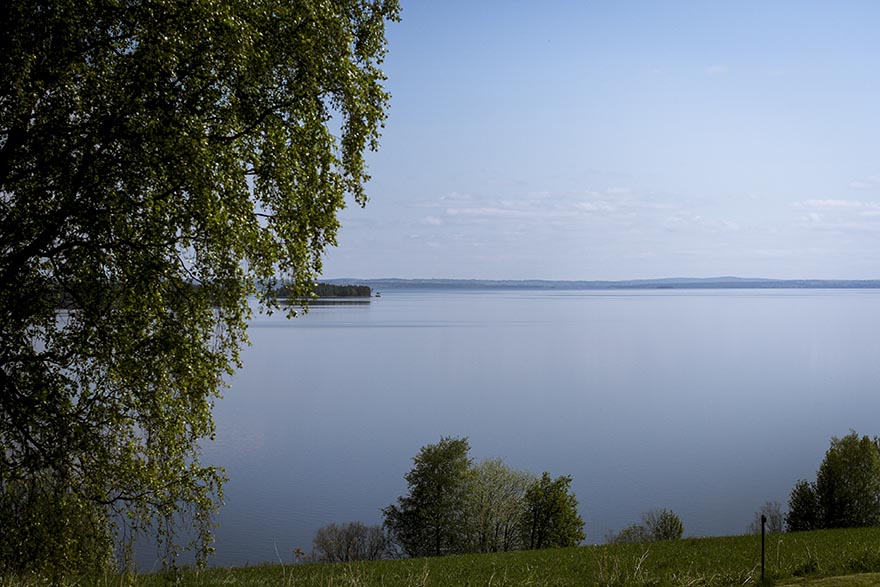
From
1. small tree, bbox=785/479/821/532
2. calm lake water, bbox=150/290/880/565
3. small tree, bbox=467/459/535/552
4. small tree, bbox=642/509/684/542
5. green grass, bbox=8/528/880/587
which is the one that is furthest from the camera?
calm lake water, bbox=150/290/880/565

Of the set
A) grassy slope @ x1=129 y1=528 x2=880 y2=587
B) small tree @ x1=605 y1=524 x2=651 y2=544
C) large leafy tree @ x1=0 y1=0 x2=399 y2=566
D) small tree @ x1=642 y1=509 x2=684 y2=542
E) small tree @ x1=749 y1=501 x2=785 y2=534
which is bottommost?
small tree @ x1=749 y1=501 x2=785 y2=534

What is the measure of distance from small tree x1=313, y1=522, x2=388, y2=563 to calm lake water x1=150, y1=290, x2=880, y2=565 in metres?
1.18

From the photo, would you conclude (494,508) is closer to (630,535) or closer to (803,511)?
(630,535)

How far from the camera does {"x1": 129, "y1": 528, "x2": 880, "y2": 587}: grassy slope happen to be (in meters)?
9.26

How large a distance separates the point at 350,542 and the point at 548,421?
30075 mm

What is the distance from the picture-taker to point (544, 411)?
6375cm

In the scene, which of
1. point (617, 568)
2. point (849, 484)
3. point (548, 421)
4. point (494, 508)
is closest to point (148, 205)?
point (617, 568)

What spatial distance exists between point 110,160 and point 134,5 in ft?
5.89

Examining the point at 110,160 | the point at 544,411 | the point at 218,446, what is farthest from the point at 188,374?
the point at 544,411

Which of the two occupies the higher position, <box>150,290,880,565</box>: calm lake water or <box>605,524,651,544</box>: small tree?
<box>150,290,880,565</box>: calm lake water

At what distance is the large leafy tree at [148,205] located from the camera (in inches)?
340

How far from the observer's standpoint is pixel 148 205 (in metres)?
8.80

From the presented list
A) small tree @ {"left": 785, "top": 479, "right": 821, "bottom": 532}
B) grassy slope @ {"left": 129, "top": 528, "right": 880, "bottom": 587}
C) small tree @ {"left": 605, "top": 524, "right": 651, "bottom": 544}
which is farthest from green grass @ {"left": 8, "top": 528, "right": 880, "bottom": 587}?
small tree @ {"left": 785, "top": 479, "right": 821, "bottom": 532}

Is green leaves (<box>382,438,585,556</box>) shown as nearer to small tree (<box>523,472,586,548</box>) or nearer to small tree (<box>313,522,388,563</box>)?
small tree (<box>523,472,586,548</box>)
